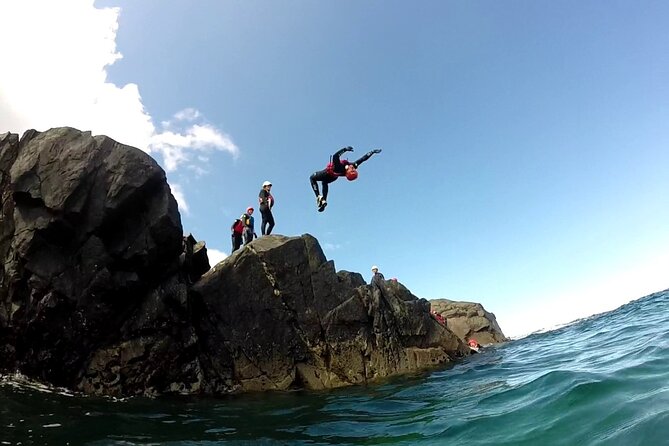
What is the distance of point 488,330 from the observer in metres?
33.7

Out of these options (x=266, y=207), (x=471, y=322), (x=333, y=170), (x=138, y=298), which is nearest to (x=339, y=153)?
(x=333, y=170)

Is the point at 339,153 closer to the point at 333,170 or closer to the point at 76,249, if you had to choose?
the point at 333,170

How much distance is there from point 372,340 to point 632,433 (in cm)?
1196

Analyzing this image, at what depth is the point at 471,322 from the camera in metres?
34.1

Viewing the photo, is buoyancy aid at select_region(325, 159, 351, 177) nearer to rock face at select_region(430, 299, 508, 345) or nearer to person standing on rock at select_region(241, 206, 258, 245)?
person standing on rock at select_region(241, 206, 258, 245)

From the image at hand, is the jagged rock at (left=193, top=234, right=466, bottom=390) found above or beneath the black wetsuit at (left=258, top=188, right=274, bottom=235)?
beneath

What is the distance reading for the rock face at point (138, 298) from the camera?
1297cm

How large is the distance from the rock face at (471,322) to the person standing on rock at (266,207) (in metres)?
18.4

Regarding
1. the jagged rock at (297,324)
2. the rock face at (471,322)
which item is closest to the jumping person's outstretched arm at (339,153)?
the jagged rock at (297,324)

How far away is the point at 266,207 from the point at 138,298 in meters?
7.06

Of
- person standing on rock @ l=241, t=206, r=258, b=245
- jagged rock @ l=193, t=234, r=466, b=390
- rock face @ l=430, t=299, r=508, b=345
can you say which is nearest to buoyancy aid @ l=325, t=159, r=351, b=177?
jagged rock @ l=193, t=234, r=466, b=390

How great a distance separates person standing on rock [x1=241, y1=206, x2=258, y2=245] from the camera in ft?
67.2

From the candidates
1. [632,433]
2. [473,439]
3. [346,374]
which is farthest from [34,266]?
[632,433]

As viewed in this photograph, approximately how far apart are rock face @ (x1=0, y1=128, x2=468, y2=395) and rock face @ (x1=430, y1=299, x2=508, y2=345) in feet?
59.3
